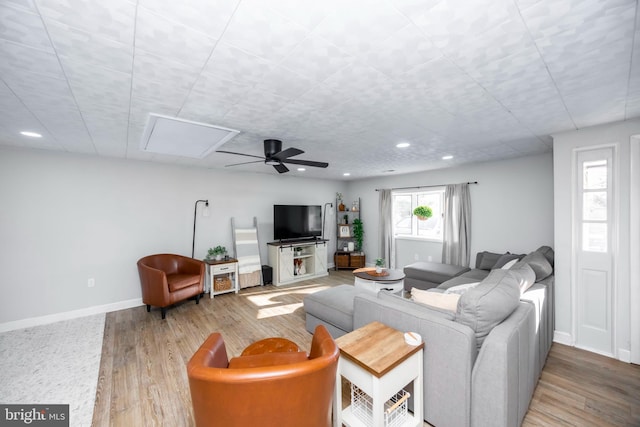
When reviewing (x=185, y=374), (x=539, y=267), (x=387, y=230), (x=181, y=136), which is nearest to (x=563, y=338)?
(x=539, y=267)

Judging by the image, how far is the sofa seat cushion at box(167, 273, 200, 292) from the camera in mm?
3743

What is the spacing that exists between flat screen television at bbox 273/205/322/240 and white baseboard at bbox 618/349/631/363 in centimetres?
482

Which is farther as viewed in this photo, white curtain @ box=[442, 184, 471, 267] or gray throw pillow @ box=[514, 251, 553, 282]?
white curtain @ box=[442, 184, 471, 267]

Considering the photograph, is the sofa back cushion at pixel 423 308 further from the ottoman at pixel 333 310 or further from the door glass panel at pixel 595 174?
the door glass panel at pixel 595 174

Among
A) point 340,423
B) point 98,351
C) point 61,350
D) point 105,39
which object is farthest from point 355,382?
point 61,350

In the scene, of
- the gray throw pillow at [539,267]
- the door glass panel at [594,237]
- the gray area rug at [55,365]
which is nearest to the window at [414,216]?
the gray throw pillow at [539,267]

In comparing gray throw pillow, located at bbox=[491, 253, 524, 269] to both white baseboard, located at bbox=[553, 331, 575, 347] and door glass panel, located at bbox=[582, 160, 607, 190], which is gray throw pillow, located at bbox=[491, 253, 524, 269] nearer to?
white baseboard, located at bbox=[553, 331, 575, 347]

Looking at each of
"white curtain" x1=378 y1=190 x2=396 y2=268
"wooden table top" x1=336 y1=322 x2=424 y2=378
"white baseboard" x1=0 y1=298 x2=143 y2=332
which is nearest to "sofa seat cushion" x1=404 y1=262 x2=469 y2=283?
"white curtain" x1=378 y1=190 x2=396 y2=268

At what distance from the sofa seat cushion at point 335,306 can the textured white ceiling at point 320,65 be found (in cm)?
190

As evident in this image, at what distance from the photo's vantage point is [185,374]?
2.42 m

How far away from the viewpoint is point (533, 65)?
5.02 ft

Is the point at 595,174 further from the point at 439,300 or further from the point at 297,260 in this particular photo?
the point at 297,260

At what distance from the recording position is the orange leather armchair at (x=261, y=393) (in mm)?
1130

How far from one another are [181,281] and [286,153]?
2.65 m
